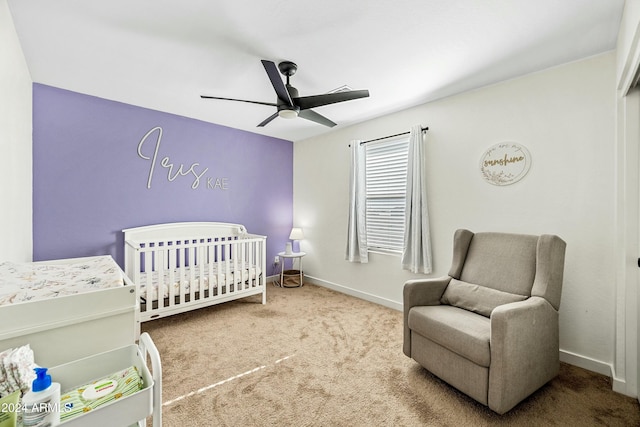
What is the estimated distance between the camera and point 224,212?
12.3 feet

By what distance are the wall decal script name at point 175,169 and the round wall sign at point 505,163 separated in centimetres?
308

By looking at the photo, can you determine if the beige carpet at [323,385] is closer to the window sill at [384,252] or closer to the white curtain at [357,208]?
the window sill at [384,252]

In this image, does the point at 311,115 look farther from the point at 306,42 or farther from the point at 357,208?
the point at 357,208

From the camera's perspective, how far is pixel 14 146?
181 centimetres

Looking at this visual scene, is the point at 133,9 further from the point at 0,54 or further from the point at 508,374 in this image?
the point at 508,374

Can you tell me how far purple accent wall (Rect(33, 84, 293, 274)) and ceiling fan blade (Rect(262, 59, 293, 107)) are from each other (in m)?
1.89

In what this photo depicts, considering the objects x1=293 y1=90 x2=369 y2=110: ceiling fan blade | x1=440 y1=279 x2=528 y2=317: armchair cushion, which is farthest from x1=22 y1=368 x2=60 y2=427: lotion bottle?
x1=440 y1=279 x2=528 y2=317: armchair cushion

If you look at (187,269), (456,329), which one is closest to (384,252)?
(456,329)

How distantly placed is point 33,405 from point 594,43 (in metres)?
3.22

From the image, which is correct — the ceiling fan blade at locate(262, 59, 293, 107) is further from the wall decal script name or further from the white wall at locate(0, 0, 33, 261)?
the wall decal script name

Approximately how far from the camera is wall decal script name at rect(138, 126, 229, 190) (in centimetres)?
308

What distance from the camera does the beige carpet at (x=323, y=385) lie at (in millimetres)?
1486

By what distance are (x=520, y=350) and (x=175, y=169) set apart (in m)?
3.60

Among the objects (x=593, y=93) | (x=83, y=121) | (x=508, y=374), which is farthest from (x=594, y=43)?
(x=83, y=121)
